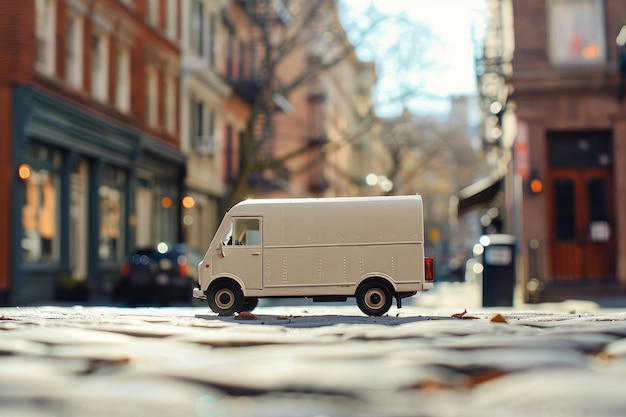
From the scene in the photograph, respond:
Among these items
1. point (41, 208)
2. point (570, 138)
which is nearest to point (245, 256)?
point (41, 208)

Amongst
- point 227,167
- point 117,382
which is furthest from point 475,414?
point 227,167

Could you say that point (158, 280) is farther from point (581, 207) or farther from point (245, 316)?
point (245, 316)

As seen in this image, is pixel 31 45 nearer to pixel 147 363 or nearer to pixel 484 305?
pixel 484 305

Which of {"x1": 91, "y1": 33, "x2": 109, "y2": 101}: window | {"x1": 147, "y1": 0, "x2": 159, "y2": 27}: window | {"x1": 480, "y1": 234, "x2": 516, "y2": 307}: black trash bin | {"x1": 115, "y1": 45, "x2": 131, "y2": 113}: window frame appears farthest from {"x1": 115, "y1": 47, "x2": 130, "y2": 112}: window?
{"x1": 480, "y1": 234, "x2": 516, "y2": 307}: black trash bin

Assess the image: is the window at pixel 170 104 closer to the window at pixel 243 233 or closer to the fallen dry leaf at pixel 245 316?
the window at pixel 243 233

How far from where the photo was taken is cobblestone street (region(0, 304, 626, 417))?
6156 millimetres

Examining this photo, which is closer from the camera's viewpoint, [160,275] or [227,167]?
[160,275]

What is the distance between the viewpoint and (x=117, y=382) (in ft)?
23.4

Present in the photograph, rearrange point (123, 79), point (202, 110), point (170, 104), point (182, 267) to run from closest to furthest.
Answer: point (182, 267), point (123, 79), point (170, 104), point (202, 110)

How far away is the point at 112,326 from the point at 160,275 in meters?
11.8

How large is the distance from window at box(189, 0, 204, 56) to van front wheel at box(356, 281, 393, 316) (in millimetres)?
25630

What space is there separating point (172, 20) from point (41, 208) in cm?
1303

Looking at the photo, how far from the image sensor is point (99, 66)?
29.2 meters

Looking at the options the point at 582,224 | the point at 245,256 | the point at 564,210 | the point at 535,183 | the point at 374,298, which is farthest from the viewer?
the point at 564,210
